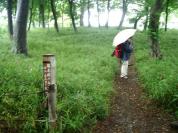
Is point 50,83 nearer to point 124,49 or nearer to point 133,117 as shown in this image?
point 133,117

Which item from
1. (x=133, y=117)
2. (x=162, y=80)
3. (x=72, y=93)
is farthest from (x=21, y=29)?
(x=133, y=117)

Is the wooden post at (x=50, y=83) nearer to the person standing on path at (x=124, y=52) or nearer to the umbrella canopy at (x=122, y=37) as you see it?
the umbrella canopy at (x=122, y=37)

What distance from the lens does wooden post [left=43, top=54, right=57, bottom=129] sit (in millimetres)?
6812

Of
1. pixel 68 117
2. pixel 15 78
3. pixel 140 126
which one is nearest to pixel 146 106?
pixel 140 126

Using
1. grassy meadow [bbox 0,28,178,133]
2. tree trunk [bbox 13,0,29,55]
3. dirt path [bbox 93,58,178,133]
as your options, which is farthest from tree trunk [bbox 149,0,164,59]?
tree trunk [bbox 13,0,29,55]

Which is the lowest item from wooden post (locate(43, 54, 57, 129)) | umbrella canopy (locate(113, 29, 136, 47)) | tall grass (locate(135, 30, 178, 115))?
tall grass (locate(135, 30, 178, 115))

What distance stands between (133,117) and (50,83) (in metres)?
3.32

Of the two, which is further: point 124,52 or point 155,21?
point 155,21

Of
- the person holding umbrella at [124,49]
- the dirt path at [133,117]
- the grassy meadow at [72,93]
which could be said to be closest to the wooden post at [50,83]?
the grassy meadow at [72,93]

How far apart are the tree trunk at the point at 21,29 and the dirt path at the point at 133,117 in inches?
286

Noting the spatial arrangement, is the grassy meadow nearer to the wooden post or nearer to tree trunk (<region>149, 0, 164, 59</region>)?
the wooden post

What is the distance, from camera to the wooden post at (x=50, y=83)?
268 inches

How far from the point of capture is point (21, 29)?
1716 centimetres

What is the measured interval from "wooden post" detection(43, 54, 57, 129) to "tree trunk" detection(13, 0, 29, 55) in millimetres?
10245
